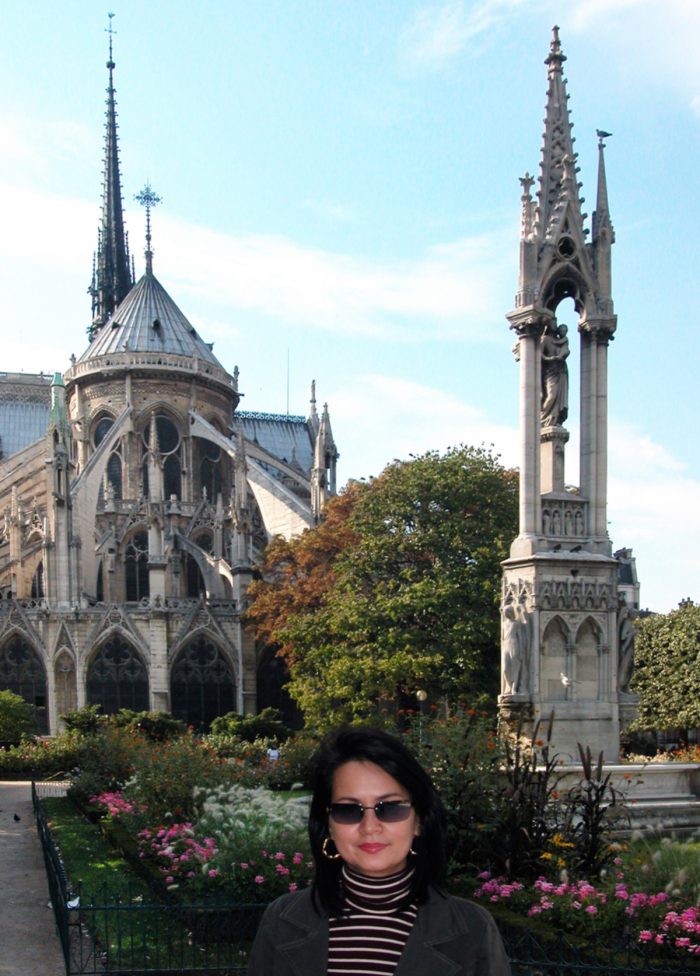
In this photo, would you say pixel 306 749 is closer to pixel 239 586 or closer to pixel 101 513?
pixel 239 586

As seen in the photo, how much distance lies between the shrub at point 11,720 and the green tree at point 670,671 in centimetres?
1872

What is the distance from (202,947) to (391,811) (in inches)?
274

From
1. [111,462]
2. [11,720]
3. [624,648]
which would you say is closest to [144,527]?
[111,462]

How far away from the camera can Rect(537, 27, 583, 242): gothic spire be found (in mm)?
14281

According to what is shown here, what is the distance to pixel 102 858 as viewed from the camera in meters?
15.1

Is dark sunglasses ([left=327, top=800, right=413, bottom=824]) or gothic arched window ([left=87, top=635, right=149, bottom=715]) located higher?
dark sunglasses ([left=327, top=800, right=413, bottom=824])

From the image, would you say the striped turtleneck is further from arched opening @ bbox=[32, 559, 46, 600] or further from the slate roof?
the slate roof

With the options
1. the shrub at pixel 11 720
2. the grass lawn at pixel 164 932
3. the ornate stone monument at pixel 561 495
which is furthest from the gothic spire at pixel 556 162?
the shrub at pixel 11 720

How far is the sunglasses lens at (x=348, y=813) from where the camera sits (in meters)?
3.28

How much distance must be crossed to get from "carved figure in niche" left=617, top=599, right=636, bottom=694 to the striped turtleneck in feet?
35.6

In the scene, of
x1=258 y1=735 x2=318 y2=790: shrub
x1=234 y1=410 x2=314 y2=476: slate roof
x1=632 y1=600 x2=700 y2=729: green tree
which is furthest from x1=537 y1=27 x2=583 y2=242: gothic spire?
x1=234 y1=410 x2=314 y2=476: slate roof

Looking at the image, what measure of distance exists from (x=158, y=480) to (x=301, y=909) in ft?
164

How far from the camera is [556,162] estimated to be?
1440 centimetres

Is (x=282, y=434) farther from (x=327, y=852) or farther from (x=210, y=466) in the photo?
(x=327, y=852)
